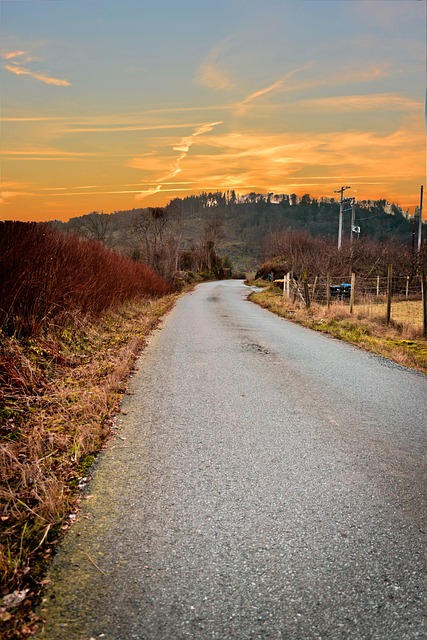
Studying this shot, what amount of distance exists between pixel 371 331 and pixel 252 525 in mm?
11403

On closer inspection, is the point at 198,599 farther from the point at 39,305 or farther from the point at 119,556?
the point at 39,305

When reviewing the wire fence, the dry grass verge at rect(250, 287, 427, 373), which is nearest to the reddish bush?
the dry grass verge at rect(250, 287, 427, 373)

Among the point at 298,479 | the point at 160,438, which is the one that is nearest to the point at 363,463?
the point at 298,479

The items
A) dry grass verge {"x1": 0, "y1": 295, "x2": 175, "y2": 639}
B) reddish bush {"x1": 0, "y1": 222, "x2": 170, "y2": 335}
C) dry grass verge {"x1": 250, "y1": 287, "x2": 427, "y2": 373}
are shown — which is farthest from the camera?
dry grass verge {"x1": 250, "y1": 287, "x2": 427, "y2": 373}

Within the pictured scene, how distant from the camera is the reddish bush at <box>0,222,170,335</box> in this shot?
8383mm

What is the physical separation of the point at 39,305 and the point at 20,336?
3.56 ft

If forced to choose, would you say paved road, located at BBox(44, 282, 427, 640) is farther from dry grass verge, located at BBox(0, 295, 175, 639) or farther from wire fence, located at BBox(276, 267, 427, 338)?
wire fence, located at BBox(276, 267, 427, 338)

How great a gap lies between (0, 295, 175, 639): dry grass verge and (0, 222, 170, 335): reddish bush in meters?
0.49

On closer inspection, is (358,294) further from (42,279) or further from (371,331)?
(42,279)

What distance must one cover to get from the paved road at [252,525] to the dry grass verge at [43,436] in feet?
0.55

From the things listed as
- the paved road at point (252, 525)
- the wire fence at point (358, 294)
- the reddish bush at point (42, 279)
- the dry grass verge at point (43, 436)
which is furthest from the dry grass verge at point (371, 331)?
the reddish bush at point (42, 279)

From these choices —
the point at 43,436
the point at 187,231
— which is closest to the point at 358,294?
the point at 43,436

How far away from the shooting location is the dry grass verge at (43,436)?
8.88ft

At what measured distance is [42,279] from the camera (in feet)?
30.7
